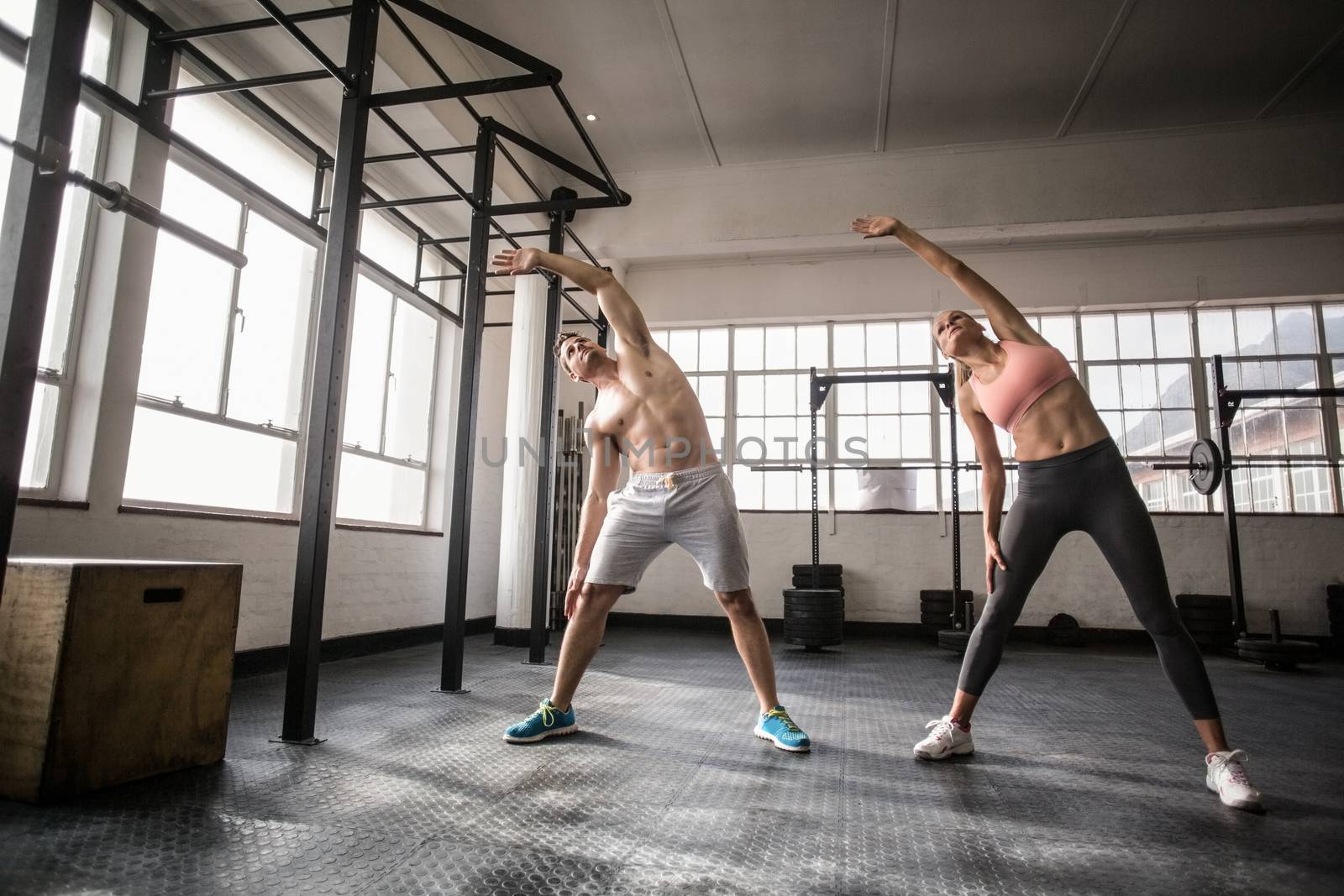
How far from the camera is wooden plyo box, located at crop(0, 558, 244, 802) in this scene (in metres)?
1.72

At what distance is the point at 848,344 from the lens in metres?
7.36

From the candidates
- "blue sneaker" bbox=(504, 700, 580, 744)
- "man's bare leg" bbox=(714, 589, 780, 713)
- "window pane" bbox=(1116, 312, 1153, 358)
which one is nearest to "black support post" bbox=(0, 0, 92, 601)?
"blue sneaker" bbox=(504, 700, 580, 744)

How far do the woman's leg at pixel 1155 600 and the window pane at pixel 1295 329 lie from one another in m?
6.43

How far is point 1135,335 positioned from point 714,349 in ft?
13.3

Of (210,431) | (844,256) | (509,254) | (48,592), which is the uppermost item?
(844,256)

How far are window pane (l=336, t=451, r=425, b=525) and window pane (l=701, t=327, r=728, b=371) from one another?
3.19m

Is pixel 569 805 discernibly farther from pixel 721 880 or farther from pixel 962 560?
pixel 962 560

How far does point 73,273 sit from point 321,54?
159 cm

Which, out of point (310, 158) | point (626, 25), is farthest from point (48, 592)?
point (626, 25)

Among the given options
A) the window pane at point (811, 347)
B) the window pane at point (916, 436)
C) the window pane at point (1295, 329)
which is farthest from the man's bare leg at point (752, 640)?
the window pane at point (1295, 329)

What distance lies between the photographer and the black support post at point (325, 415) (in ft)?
7.83

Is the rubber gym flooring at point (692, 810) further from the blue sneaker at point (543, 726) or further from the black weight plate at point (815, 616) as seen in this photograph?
the black weight plate at point (815, 616)

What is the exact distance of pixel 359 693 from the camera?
10.9 ft

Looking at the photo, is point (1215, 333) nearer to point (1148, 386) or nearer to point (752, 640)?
point (1148, 386)
